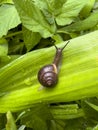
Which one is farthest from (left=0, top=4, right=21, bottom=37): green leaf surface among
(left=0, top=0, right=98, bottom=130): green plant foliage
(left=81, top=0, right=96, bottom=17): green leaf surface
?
(left=81, top=0, right=96, bottom=17): green leaf surface

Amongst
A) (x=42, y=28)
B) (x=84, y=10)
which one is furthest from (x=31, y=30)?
(x=84, y=10)

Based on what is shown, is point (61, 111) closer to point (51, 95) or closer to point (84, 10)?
point (51, 95)

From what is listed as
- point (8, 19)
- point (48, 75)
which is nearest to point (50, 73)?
point (48, 75)

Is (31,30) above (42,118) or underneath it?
above

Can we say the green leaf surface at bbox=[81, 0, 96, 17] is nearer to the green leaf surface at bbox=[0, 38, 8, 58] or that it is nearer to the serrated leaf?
the serrated leaf

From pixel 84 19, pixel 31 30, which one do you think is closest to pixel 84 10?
pixel 84 19

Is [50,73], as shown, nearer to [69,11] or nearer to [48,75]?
[48,75]

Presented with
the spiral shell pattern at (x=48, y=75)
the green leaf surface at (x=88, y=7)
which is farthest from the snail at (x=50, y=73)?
the green leaf surface at (x=88, y=7)
